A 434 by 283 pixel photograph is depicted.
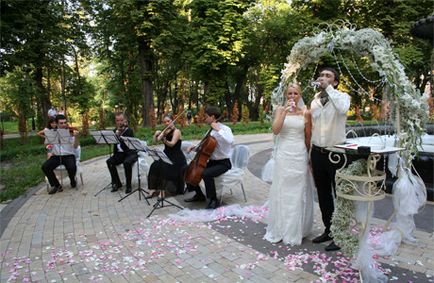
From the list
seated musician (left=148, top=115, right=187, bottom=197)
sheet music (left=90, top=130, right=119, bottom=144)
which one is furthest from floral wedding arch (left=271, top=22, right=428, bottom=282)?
sheet music (left=90, top=130, right=119, bottom=144)

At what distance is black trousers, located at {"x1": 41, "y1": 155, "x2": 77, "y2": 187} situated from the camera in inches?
273

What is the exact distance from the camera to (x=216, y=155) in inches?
227

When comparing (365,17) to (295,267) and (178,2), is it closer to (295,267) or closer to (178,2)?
(178,2)

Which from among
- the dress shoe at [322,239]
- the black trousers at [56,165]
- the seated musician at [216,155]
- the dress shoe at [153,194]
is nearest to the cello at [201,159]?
the seated musician at [216,155]

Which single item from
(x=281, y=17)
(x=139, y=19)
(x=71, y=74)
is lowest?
(x=71, y=74)

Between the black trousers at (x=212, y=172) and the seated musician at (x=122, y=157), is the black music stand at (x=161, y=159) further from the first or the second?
the seated musician at (x=122, y=157)

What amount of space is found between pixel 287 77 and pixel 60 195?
5.02 meters

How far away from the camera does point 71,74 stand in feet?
73.6

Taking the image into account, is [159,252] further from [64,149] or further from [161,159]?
[64,149]

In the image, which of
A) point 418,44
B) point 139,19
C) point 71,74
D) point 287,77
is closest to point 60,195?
point 287,77

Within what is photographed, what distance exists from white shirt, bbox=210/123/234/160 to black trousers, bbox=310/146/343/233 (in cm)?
191

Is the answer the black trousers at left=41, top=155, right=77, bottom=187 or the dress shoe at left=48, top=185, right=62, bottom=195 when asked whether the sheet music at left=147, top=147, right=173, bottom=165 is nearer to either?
the black trousers at left=41, top=155, right=77, bottom=187

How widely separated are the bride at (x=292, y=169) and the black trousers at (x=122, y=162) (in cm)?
361

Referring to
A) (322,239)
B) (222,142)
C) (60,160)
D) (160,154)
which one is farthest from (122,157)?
(322,239)
